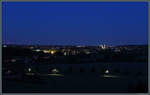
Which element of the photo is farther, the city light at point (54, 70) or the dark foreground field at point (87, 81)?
the city light at point (54, 70)

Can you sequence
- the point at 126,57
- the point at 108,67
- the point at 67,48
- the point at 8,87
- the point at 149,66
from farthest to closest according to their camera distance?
1. the point at 108,67
2. the point at 126,57
3. the point at 67,48
4. the point at 8,87
5. the point at 149,66

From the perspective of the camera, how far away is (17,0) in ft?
4.75

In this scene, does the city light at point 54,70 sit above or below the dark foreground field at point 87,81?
above

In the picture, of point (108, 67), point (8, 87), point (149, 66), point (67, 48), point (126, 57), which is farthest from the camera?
point (108, 67)

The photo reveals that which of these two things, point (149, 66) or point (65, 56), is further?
point (65, 56)

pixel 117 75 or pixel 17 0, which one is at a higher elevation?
pixel 17 0

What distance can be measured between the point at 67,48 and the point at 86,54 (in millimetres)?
493

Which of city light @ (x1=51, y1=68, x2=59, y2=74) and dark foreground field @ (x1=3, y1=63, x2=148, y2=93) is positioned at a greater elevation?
city light @ (x1=51, y1=68, x2=59, y2=74)

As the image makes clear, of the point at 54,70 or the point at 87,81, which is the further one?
the point at 54,70

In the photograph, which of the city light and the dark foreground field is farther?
the city light

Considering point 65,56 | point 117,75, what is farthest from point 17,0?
point 117,75

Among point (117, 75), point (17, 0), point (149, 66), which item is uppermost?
point (17, 0)

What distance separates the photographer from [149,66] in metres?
1.42

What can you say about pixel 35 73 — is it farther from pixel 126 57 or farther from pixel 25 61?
pixel 126 57
